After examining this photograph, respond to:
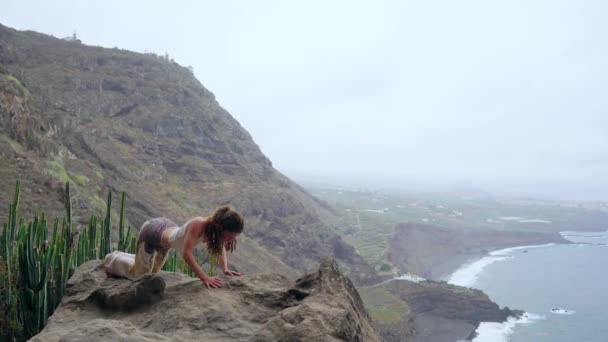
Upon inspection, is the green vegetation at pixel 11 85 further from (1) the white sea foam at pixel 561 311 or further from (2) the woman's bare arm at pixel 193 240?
(1) the white sea foam at pixel 561 311

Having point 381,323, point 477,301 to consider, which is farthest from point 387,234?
point 381,323

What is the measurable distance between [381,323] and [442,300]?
44.0 ft

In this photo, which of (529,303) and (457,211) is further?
(457,211)

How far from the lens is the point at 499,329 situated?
4297cm

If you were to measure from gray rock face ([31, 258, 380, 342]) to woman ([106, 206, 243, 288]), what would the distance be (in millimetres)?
212

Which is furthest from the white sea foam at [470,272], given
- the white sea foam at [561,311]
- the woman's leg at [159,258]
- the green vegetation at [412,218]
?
the woman's leg at [159,258]

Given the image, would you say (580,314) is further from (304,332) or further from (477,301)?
(304,332)

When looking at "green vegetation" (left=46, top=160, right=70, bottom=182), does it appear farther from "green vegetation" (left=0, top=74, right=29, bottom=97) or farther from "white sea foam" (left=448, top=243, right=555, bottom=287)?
"white sea foam" (left=448, top=243, right=555, bottom=287)

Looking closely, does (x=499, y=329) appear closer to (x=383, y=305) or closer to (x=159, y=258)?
(x=383, y=305)

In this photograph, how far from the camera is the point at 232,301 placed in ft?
16.7

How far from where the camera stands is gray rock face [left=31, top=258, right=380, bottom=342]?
412cm

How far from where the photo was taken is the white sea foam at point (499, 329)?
41.2 metres

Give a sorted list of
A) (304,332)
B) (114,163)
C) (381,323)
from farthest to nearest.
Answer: (114,163) → (381,323) → (304,332)

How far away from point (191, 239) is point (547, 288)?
6422 centimetres
